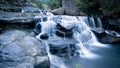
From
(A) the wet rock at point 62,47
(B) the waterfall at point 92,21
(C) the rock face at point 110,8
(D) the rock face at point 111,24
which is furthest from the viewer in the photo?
(B) the waterfall at point 92,21

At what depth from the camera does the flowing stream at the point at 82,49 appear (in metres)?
7.41

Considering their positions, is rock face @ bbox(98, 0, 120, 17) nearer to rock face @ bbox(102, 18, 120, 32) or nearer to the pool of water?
rock face @ bbox(102, 18, 120, 32)

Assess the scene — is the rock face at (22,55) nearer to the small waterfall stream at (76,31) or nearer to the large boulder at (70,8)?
the small waterfall stream at (76,31)

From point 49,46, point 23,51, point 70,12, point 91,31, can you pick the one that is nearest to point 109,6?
point 91,31

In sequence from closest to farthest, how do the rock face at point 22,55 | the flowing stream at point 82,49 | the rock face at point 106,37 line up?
the rock face at point 22,55 < the flowing stream at point 82,49 < the rock face at point 106,37

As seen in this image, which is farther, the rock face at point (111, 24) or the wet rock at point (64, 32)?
the rock face at point (111, 24)

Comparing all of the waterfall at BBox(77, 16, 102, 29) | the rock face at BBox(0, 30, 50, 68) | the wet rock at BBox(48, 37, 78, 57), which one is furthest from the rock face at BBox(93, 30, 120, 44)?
the rock face at BBox(0, 30, 50, 68)

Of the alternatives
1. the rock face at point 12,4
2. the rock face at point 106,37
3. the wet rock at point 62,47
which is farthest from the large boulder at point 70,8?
the wet rock at point 62,47

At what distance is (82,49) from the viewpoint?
9148mm

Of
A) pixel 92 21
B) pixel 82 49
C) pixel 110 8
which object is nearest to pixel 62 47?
pixel 82 49

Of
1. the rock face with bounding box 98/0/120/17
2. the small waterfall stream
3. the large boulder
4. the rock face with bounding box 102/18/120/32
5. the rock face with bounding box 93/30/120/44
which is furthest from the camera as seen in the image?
the large boulder

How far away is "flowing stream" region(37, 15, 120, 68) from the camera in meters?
7.41

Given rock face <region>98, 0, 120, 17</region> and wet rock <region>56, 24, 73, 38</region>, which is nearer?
wet rock <region>56, 24, 73, 38</region>

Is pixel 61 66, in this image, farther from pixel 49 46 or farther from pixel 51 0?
pixel 51 0
